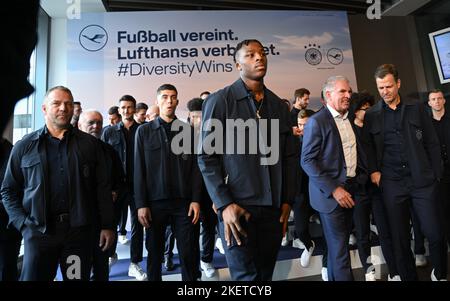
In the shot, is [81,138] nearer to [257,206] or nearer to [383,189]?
[257,206]

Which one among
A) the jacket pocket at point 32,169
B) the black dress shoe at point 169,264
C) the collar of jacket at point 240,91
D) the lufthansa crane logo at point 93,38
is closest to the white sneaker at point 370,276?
the black dress shoe at point 169,264

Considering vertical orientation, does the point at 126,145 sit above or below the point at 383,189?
above

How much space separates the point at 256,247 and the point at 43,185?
49.0 inches

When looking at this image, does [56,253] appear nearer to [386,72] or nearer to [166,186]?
[166,186]

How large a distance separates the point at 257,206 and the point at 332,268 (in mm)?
1021

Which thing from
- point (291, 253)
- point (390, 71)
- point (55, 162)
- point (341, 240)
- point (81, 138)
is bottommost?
point (291, 253)

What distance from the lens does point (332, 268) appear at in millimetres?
2336

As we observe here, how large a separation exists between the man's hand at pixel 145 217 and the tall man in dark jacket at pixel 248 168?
92 centimetres

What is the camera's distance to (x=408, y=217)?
8.58 ft

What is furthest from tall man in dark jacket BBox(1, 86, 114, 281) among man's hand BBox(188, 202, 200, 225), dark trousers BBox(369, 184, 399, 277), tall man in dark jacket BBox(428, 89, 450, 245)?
tall man in dark jacket BBox(428, 89, 450, 245)

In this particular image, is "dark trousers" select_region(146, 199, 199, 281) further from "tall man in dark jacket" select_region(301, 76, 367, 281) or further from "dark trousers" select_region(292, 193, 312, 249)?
"dark trousers" select_region(292, 193, 312, 249)

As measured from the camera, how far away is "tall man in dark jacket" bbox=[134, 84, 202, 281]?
2508 millimetres

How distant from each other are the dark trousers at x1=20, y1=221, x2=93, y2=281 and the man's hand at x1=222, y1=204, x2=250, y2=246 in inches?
38.1
